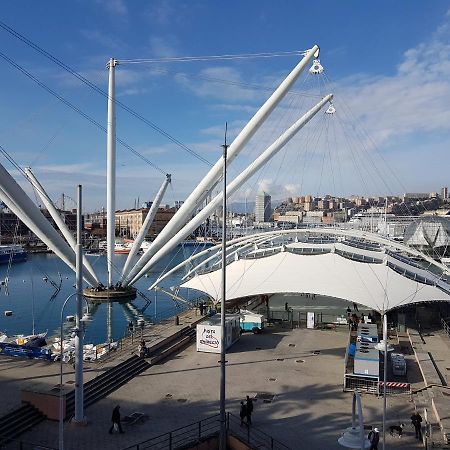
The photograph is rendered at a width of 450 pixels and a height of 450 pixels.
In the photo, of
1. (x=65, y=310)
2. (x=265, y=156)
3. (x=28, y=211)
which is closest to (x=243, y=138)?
(x=265, y=156)

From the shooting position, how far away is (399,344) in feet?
92.3

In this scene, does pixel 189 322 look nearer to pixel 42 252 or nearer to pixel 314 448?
pixel 314 448

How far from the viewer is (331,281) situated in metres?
30.4

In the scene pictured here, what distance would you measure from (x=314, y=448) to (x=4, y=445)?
933cm

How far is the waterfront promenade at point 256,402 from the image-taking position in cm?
1609

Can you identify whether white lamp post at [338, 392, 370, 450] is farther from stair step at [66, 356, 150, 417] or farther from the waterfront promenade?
stair step at [66, 356, 150, 417]

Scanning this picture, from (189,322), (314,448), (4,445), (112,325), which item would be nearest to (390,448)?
(314,448)

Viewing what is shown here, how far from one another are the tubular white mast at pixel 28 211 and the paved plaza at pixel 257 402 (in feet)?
30.6

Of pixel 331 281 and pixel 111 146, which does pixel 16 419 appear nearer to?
pixel 331 281

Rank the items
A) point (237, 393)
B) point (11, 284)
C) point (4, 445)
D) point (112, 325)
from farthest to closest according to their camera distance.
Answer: point (11, 284), point (112, 325), point (237, 393), point (4, 445)

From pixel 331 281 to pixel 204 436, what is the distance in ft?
53.8

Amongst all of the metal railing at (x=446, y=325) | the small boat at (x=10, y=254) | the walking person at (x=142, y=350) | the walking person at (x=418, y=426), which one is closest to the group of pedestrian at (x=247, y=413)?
the walking person at (x=418, y=426)

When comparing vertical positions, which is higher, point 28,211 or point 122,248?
point 28,211

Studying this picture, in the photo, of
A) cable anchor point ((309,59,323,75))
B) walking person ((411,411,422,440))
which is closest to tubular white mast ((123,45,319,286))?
cable anchor point ((309,59,323,75))
